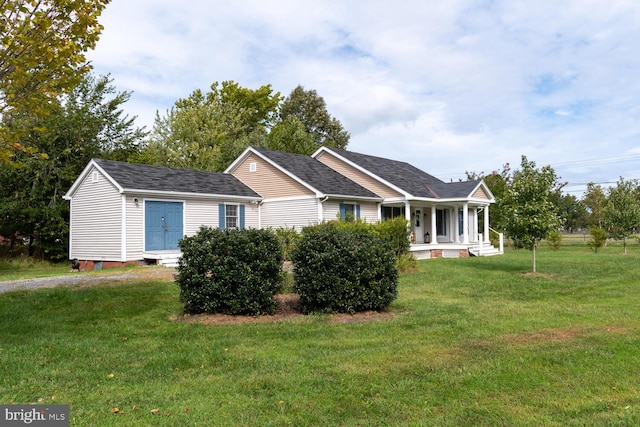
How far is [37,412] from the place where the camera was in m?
4.30

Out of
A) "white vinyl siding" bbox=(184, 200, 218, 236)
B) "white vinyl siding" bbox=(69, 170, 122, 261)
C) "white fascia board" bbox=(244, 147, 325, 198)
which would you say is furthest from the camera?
"white fascia board" bbox=(244, 147, 325, 198)

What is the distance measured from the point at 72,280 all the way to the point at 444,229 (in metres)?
20.5

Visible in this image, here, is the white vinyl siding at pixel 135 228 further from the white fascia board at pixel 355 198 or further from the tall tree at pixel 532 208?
the tall tree at pixel 532 208

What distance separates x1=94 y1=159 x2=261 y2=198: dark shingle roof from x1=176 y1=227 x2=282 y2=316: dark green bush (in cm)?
1007

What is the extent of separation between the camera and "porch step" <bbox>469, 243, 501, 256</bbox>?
24172 mm

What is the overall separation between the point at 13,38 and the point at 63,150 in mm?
17715

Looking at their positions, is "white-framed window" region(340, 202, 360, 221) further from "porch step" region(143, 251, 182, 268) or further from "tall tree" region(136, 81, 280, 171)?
"tall tree" region(136, 81, 280, 171)

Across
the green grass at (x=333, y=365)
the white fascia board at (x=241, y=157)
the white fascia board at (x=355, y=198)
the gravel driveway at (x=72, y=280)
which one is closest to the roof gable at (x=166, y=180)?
the white fascia board at (x=241, y=157)

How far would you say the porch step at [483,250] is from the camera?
24172mm

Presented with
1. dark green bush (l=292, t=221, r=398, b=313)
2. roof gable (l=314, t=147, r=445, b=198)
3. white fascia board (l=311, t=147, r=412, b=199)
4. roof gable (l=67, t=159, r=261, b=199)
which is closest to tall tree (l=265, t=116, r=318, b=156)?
roof gable (l=314, t=147, r=445, b=198)

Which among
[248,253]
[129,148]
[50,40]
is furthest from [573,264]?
[129,148]

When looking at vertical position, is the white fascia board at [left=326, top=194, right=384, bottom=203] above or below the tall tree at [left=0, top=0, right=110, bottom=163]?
below

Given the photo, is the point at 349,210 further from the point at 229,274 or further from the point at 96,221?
the point at 229,274

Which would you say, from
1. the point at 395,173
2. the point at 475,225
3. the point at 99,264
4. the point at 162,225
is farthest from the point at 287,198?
the point at 475,225
